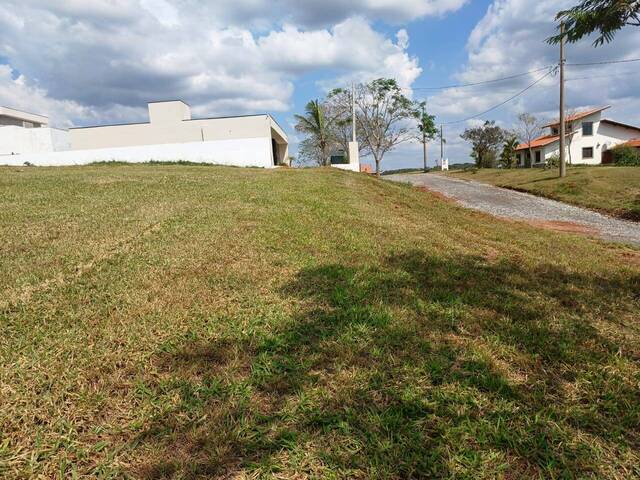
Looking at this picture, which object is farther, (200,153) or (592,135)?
(592,135)

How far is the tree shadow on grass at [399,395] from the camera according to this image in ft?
5.85

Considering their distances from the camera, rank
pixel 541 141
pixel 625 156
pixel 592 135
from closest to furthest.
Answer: pixel 625 156 → pixel 592 135 → pixel 541 141

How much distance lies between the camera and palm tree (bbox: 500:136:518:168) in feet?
149

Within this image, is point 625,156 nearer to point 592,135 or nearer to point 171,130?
point 592,135

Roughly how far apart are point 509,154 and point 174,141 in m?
38.5

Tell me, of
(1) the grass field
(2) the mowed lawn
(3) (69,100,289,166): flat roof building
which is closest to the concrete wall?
(3) (69,100,289,166): flat roof building

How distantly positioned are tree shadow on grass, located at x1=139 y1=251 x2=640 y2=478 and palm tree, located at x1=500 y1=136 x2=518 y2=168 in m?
47.6

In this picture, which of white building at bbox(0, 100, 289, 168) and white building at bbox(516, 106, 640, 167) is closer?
white building at bbox(0, 100, 289, 168)

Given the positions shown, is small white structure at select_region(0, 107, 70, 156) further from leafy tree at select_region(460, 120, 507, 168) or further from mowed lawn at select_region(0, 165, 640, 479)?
leafy tree at select_region(460, 120, 507, 168)

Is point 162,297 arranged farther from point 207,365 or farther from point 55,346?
point 207,365

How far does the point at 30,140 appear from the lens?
91.0 ft

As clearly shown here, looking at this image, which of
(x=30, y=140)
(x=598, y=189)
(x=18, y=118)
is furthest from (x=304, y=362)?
(x=18, y=118)

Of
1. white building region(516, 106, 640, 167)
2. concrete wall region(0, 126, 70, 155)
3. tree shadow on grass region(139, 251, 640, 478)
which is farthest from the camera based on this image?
white building region(516, 106, 640, 167)

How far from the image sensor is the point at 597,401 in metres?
2.20
